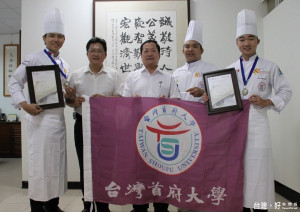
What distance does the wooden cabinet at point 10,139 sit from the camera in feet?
16.0

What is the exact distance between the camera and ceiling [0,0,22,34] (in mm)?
4003

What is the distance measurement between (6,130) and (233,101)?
196 inches

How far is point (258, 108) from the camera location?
1692mm

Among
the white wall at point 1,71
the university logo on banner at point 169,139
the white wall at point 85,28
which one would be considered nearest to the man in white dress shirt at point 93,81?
the university logo on banner at point 169,139

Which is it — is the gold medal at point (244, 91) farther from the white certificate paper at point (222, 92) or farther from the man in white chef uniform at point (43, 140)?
the man in white chef uniform at point (43, 140)

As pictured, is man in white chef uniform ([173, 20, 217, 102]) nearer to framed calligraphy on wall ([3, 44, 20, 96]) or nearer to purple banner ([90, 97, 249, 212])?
purple banner ([90, 97, 249, 212])

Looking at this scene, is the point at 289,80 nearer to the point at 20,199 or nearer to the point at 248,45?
the point at 248,45

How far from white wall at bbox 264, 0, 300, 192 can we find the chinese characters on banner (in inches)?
47.5

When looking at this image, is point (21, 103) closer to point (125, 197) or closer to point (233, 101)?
point (125, 197)

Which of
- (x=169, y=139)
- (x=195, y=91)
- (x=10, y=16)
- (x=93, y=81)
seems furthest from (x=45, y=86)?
(x=10, y=16)

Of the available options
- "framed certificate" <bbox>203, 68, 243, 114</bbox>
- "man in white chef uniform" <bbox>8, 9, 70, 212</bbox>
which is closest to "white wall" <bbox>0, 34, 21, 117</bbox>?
"man in white chef uniform" <bbox>8, 9, 70, 212</bbox>

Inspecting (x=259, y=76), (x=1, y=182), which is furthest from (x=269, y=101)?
(x=1, y=182)

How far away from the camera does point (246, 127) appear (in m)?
1.68

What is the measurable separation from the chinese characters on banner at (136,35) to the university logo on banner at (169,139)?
1.29 meters
